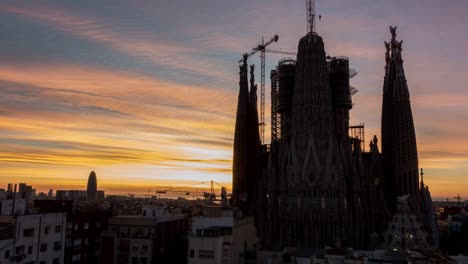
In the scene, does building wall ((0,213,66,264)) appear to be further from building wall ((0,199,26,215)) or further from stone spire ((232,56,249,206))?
stone spire ((232,56,249,206))

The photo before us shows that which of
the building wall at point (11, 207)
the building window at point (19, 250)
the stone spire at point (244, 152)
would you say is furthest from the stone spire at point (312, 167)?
the building window at point (19, 250)

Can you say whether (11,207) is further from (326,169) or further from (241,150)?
(241,150)

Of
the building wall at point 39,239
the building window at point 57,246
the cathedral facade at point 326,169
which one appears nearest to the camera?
the building wall at point 39,239

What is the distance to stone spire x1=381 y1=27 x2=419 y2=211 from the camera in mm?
125938

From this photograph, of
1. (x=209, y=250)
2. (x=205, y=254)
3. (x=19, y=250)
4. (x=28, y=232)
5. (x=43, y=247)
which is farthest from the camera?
(x=43, y=247)

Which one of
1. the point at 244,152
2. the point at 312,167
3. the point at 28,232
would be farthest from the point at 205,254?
the point at 244,152

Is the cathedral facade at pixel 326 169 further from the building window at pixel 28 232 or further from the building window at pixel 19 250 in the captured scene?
the building window at pixel 19 250

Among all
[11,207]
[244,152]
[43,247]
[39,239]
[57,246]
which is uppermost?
[244,152]

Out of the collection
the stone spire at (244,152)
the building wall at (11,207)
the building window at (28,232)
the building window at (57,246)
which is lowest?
the building window at (57,246)

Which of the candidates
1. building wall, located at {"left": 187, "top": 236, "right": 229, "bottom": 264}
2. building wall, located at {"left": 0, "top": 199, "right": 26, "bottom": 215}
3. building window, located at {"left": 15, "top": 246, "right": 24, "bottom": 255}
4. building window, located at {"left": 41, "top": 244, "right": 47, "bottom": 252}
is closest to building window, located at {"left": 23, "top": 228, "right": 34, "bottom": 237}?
building window, located at {"left": 15, "top": 246, "right": 24, "bottom": 255}

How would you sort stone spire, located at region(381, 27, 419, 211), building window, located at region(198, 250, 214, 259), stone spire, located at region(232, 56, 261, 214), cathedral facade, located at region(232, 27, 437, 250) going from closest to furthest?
building window, located at region(198, 250, 214, 259)
cathedral facade, located at region(232, 27, 437, 250)
stone spire, located at region(381, 27, 419, 211)
stone spire, located at region(232, 56, 261, 214)

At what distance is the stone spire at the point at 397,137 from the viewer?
125938mm

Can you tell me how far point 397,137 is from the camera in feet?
419

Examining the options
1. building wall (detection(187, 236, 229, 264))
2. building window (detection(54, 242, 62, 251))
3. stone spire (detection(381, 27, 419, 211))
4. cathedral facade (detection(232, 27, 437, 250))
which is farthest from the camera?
stone spire (detection(381, 27, 419, 211))
